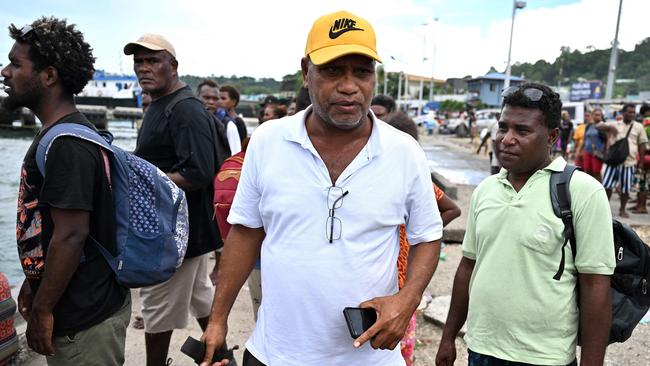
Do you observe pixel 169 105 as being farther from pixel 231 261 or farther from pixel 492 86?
pixel 492 86

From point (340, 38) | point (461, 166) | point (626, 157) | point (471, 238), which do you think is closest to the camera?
point (340, 38)

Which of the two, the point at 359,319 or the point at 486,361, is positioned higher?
the point at 359,319

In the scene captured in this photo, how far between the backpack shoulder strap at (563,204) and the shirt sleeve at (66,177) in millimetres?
1842

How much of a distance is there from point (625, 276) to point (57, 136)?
234cm

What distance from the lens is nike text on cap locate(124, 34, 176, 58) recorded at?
3.13m

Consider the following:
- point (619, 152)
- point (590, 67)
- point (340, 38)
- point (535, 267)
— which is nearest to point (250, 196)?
point (340, 38)

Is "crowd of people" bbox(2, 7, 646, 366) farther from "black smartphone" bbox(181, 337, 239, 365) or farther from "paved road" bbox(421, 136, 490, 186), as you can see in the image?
"paved road" bbox(421, 136, 490, 186)

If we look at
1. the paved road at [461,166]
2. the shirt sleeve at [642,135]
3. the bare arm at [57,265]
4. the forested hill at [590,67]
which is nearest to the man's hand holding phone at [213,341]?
the bare arm at [57,265]

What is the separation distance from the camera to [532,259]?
196cm

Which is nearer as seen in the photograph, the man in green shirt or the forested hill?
the man in green shirt

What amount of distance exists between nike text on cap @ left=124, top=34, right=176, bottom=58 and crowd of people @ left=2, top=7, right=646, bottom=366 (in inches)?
37.4

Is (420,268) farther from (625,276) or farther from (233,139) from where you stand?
(233,139)

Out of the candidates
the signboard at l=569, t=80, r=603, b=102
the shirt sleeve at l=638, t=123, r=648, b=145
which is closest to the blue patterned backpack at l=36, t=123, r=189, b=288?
the shirt sleeve at l=638, t=123, r=648, b=145

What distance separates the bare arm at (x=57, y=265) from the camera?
190 centimetres
